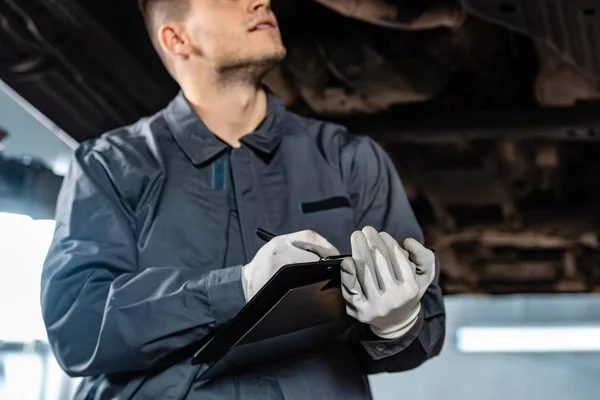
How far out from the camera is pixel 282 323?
2.95 feet

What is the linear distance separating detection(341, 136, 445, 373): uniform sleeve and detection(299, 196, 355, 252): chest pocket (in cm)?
4

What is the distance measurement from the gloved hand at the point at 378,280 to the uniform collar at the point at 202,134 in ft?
0.90

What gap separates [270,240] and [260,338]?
11 centimetres

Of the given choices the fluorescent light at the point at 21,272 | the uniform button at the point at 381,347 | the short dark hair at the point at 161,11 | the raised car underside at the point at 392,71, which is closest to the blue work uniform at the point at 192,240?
the uniform button at the point at 381,347

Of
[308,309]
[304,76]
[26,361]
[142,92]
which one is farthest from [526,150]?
[26,361]

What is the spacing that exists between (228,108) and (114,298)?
1.06 ft

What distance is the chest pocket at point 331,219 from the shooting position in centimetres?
103

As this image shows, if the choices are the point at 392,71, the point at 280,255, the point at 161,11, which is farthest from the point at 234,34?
the point at 392,71

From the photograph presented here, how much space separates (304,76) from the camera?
6.07 feet

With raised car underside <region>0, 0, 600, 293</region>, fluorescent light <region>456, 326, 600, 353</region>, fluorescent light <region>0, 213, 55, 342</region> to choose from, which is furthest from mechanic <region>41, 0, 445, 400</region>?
fluorescent light <region>456, 326, 600, 353</region>

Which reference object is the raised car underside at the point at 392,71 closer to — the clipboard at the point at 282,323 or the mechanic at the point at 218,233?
the mechanic at the point at 218,233

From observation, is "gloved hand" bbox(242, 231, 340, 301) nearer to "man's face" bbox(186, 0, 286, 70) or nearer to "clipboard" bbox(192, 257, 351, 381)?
"clipboard" bbox(192, 257, 351, 381)

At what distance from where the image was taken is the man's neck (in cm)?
111

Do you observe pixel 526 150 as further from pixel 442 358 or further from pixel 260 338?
pixel 442 358
